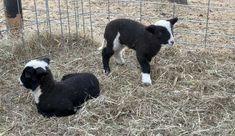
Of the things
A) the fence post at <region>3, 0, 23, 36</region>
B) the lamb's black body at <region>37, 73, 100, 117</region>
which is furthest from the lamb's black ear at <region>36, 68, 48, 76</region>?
the fence post at <region>3, 0, 23, 36</region>

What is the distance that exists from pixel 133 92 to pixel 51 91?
908 mm

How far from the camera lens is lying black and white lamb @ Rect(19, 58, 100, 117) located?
432 centimetres

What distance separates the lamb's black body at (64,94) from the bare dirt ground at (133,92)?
94mm

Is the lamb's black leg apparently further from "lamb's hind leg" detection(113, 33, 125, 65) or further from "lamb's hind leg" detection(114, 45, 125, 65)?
"lamb's hind leg" detection(114, 45, 125, 65)

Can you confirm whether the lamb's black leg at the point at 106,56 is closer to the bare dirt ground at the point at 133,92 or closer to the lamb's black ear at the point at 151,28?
the bare dirt ground at the point at 133,92

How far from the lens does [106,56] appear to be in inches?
212

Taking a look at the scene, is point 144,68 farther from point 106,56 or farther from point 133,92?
point 106,56

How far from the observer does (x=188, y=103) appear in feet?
14.9

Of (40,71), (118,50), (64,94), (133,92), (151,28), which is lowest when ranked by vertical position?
(133,92)

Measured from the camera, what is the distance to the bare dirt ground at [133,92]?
4.13 metres

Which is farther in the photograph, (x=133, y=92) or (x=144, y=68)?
(x=144, y=68)

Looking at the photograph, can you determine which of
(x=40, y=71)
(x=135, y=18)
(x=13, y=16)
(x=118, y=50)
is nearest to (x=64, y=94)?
(x=40, y=71)

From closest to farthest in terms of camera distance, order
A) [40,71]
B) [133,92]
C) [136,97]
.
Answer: [40,71] < [136,97] < [133,92]

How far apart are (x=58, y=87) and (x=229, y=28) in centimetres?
378
